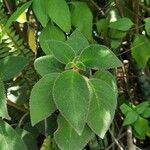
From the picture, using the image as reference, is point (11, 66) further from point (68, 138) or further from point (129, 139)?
point (129, 139)

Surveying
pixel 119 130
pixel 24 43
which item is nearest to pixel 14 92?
pixel 24 43

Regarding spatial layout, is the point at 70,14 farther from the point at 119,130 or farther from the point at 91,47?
the point at 119,130

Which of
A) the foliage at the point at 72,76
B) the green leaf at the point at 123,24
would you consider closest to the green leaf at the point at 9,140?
the foliage at the point at 72,76

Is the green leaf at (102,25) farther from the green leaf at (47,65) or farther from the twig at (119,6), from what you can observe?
the green leaf at (47,65)

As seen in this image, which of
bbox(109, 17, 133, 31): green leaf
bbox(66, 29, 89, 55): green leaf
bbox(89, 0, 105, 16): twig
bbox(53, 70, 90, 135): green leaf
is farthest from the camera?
bbox(89, 0, 105, 16): twig

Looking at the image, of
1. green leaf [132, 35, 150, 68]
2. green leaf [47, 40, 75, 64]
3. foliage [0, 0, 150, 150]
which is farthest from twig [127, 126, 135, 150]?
green leaf [47, 40, 75, 64]

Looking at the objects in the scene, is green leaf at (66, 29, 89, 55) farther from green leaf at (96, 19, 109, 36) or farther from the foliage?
green leaf at (96, 19, 109, 36)
